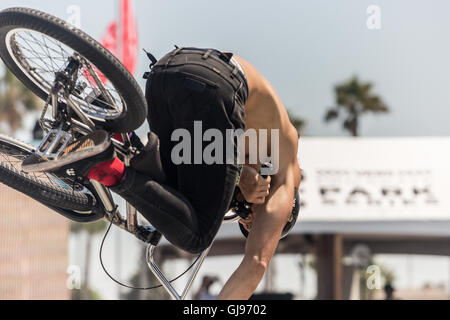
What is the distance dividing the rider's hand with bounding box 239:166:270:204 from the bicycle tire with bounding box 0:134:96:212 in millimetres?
773

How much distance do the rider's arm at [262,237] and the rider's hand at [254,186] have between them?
0.14ft

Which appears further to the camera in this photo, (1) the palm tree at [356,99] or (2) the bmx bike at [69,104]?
(1) the palm tree at [356,99]

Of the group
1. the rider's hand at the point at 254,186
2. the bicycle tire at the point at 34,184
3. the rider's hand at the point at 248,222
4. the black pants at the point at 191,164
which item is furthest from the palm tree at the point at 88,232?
the black pants at the point at 191,164

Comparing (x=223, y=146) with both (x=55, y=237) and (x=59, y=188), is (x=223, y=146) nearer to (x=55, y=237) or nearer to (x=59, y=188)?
(x=59, y=188)

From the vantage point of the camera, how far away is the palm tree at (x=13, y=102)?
118 ft

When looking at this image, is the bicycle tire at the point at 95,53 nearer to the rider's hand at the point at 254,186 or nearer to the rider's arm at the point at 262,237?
the rider's hand at the point at 254,186

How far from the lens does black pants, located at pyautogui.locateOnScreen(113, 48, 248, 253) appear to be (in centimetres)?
311

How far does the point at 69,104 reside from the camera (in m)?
3.14

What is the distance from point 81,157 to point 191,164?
485mm

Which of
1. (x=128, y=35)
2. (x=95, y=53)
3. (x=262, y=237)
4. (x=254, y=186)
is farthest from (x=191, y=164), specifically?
(x=128, y=35)

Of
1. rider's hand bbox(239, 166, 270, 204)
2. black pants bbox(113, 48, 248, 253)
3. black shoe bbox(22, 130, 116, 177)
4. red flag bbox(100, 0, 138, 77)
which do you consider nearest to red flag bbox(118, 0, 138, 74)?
red flag bbox(100, 0, 138, 77)

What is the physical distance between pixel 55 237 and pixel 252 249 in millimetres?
16211
